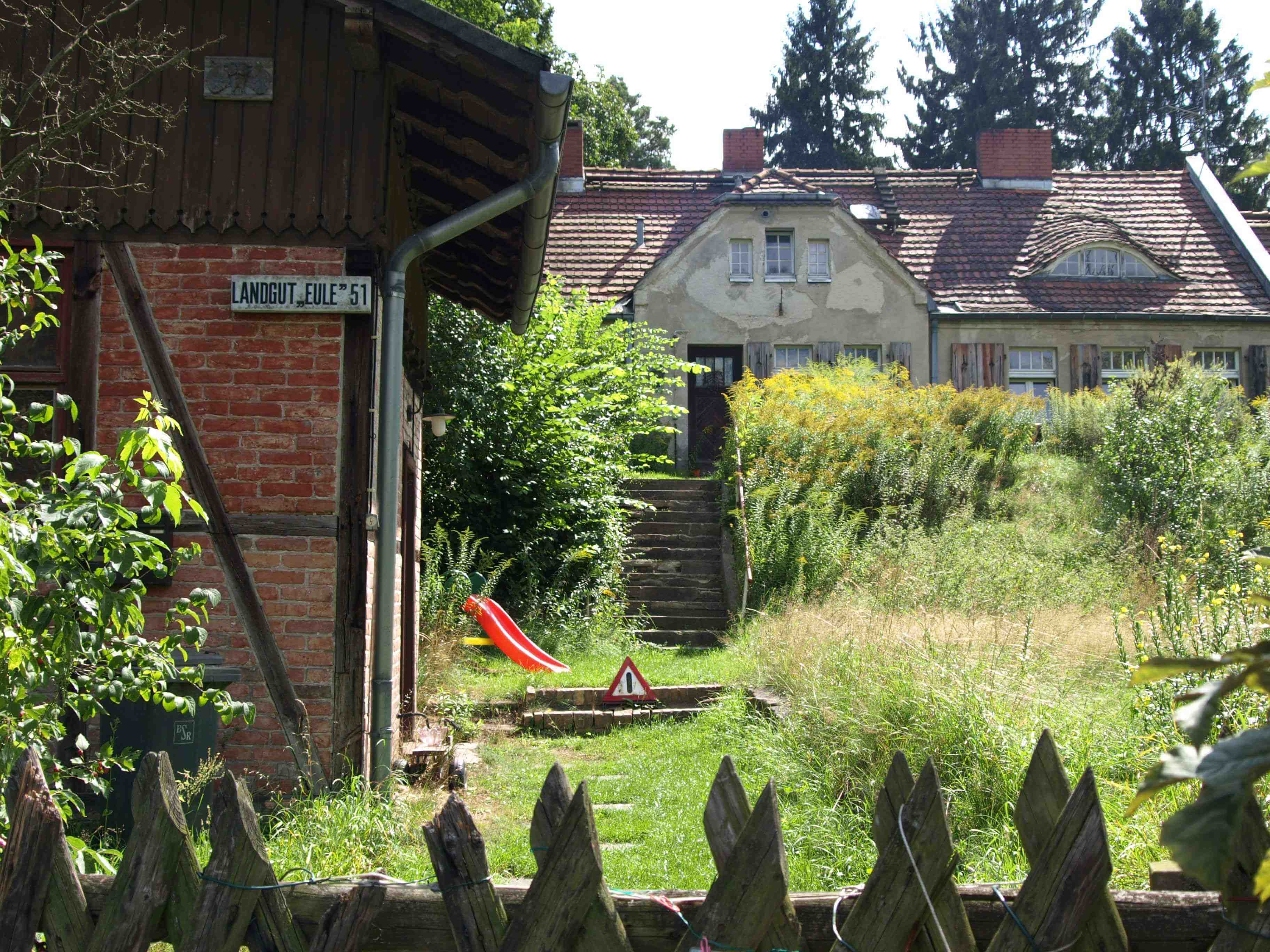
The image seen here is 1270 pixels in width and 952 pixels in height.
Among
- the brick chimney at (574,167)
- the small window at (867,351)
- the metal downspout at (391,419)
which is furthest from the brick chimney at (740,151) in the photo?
the metal downspout at (391,419)

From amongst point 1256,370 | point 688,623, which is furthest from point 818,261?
point 688,623

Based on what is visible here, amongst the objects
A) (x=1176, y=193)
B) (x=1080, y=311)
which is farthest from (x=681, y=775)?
(x=1176, y=193)

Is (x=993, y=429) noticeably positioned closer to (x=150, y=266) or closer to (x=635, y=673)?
(x=635, y=673)

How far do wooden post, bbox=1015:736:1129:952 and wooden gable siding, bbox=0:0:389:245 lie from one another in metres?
4.90

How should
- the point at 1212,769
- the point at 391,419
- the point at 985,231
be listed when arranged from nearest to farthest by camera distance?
the point at 1212,769 < the point at 391,419 < the point at 985,231

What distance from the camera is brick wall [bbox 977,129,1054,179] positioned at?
26.2 meters

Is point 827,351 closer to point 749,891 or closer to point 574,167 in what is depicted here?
point 574,167

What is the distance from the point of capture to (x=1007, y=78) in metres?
42.3

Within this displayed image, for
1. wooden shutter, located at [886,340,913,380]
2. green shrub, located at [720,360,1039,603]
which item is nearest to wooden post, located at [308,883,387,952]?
green shrub, located at [720,360,1039,603]

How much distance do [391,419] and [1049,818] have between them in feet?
15.1

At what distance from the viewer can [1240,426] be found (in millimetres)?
16844

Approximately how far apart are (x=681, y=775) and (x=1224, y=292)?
67.3 feet

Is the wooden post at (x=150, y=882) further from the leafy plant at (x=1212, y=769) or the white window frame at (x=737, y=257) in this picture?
the white window frame at (x=737, y=257)

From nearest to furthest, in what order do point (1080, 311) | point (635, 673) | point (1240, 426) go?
point (635, 673)
point (1240, 426)
point (1080, 311)
